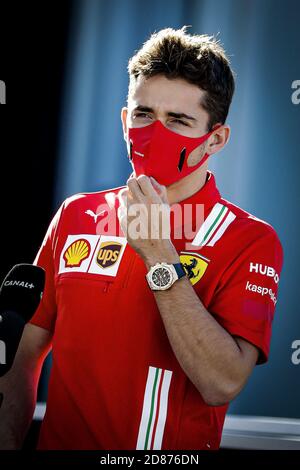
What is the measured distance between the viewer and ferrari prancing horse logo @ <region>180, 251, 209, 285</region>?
1.77m

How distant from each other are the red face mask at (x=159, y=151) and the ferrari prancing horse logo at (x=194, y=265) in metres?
0.20

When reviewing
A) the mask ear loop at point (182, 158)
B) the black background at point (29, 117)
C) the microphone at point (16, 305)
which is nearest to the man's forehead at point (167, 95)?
the mask ear loop at point (182, 158)

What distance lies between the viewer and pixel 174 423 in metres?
1.67

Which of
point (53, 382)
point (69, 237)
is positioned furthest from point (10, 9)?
point (53, 382)

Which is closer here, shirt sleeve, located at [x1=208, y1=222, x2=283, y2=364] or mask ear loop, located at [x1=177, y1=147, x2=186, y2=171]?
shirt sleeve, located at [x1=208, y1=222, x2=283, y2=364]

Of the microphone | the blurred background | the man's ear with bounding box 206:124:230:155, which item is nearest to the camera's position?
the microphone

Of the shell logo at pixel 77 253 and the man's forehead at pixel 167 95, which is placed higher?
the man's forehead at pixel 167 95

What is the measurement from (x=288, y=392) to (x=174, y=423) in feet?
2.93

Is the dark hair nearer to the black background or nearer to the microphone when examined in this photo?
the microphone

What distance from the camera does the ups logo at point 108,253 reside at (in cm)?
184

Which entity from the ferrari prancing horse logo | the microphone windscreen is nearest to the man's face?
the ferrari prancing horse logo

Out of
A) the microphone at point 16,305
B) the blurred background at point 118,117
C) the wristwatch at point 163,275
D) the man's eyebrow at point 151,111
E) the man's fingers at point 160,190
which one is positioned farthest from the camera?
the blurred background at point 118,117

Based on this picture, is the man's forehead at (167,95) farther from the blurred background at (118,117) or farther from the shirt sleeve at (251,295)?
the blurred background at (118,117)
